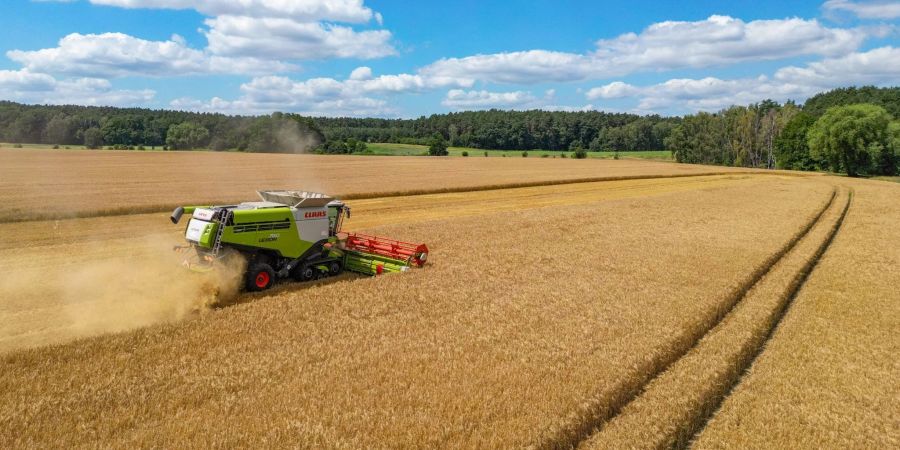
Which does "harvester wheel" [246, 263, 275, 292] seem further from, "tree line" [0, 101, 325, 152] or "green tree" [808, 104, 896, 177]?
"green tree" [808, 104, 896, 177]

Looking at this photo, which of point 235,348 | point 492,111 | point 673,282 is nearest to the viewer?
point 235,348

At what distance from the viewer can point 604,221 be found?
23766mm

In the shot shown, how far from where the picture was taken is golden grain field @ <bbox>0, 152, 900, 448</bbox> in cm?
651

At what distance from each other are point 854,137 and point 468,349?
236 ft

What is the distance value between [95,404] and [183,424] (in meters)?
1.38

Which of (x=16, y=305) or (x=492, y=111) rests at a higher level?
(x=492, y=111)

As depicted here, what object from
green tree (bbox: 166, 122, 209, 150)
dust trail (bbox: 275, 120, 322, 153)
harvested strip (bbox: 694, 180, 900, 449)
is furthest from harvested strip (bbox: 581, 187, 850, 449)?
green tree (bbox: 166, 122, 209, 150)

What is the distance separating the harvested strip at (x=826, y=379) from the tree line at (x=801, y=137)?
198ft

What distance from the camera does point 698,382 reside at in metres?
8.16

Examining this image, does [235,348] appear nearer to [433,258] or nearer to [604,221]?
[433,258]

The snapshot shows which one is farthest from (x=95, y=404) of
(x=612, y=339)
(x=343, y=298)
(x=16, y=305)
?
(x=612, y=339)

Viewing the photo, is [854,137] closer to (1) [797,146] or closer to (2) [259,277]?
(1) [797,146]

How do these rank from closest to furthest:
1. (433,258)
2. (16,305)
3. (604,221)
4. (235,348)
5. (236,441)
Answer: (236,441), (235,348), (16,305), (433,258), (604,221)

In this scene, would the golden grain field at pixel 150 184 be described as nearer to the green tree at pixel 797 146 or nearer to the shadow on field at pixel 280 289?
the shadow on field at pixel 280 289
